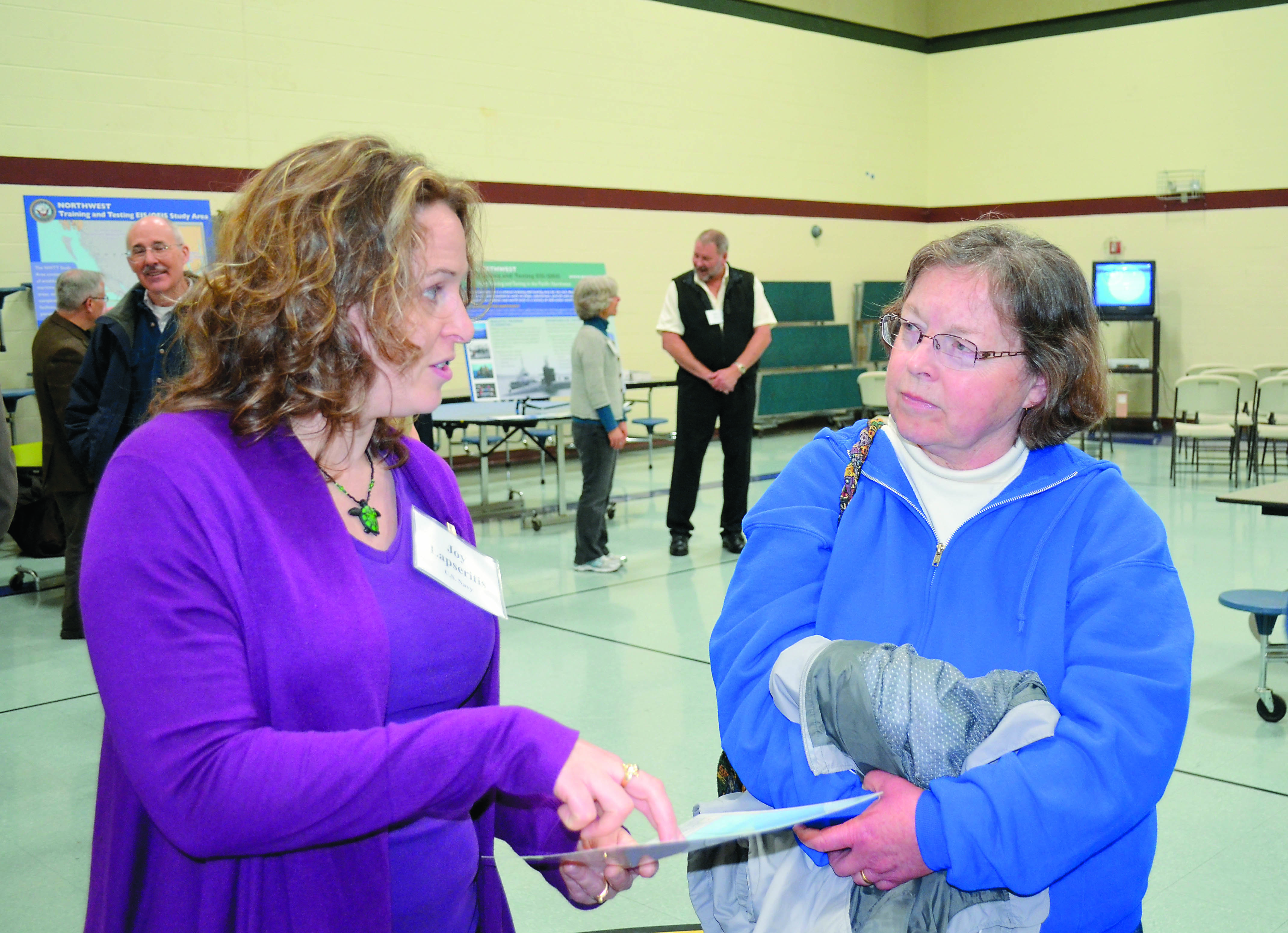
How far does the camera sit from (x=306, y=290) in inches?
42.6

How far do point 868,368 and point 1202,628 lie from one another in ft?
28.7

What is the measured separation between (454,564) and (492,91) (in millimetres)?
8991

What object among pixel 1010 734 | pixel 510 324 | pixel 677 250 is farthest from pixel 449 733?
pixel 677 250

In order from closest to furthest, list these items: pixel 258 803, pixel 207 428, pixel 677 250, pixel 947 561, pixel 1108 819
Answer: pixel 258 803, pixel 207 428, pixel 1108 819, pixel 947 561, pixel 677 250

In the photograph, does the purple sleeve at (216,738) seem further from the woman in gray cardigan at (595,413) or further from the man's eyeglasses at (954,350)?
the woman in gray cardigan at (595,413)

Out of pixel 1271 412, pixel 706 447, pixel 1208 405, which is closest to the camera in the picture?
pixel 706 447

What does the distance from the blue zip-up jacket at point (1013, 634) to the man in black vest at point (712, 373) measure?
484cm

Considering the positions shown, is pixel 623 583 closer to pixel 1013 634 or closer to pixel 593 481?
pixel 593 481

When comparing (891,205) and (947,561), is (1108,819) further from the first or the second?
(891,205)

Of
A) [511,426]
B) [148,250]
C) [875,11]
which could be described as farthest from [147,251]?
[875,11]

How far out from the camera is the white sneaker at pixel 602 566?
5973 millimetres

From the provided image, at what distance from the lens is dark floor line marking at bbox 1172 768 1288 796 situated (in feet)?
10.1

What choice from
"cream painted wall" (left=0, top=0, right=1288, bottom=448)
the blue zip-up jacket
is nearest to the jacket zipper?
the blue zip-up jacket

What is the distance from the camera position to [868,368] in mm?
13250
